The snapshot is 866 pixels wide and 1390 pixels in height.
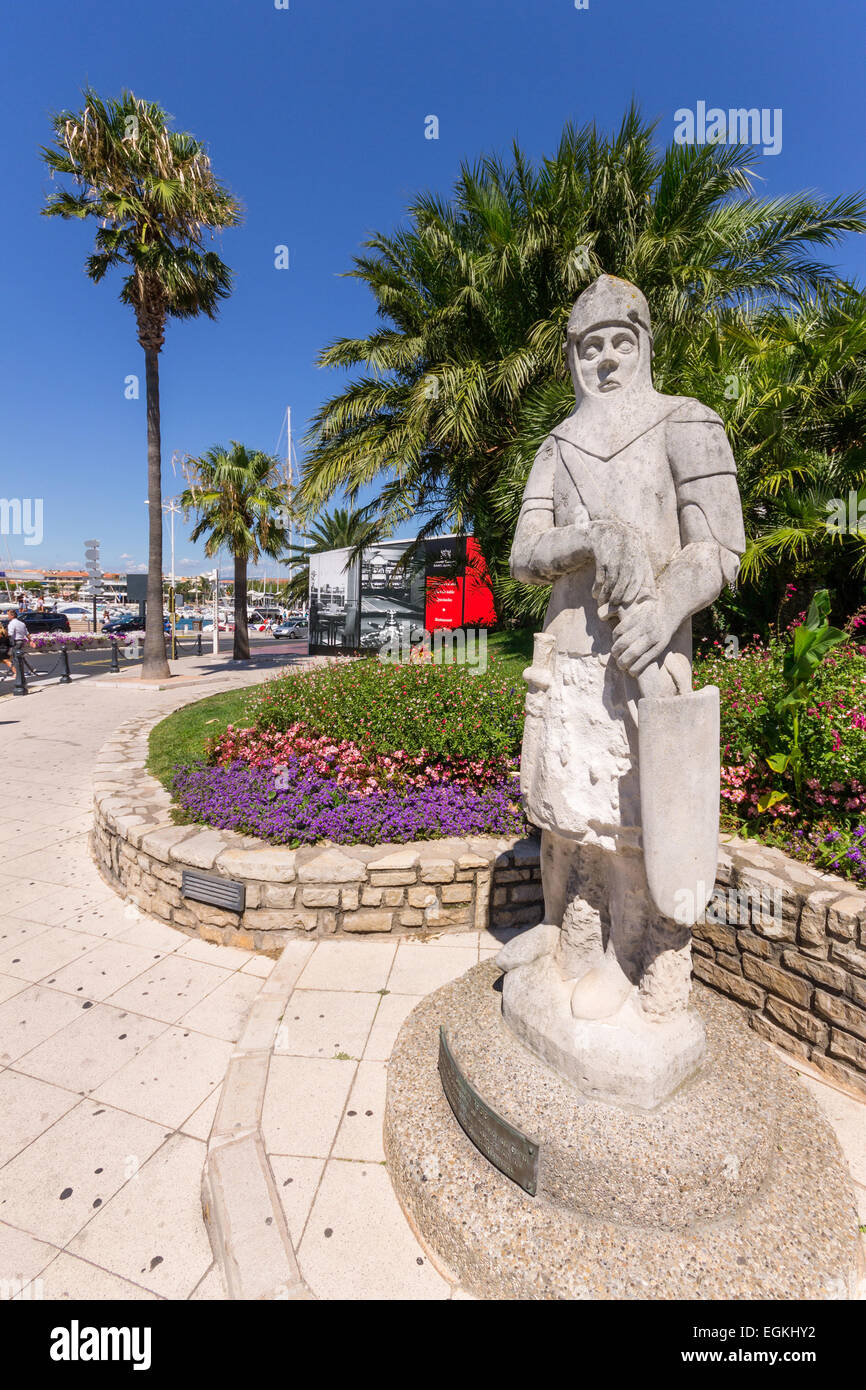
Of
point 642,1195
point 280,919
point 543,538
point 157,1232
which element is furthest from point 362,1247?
point 543,538

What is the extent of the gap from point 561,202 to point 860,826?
10384 mm

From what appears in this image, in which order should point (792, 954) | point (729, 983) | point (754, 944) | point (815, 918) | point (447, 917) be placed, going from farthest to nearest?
point (447, 917), point (729, 983), point (754, 944), point (792, 954), point (815, 918)

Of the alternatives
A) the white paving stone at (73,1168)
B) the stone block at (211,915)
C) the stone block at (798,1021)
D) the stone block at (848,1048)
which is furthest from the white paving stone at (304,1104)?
the stone block at (848,1048)

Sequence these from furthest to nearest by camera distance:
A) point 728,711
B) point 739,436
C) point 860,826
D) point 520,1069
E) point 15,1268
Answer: point 739,436 < point 728,711 < point 860,826 < point 520,1069 < point 15,1268

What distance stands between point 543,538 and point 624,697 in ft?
1.92

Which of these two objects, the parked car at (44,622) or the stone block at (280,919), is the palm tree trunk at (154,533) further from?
the parked car at (44,622)

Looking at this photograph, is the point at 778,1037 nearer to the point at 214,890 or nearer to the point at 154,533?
the point at 214,890

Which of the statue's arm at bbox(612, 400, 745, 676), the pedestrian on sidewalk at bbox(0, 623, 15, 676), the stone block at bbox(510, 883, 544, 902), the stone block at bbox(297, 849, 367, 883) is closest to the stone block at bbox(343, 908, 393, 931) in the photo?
the stone block at bbox(297, 849, 367, 883)

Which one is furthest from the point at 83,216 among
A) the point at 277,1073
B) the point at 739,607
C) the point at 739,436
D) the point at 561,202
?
the point at 277,1073

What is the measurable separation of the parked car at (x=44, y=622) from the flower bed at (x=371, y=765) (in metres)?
30.4

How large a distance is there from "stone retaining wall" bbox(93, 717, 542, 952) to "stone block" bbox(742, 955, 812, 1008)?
1318mm

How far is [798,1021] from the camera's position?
10.1ft
